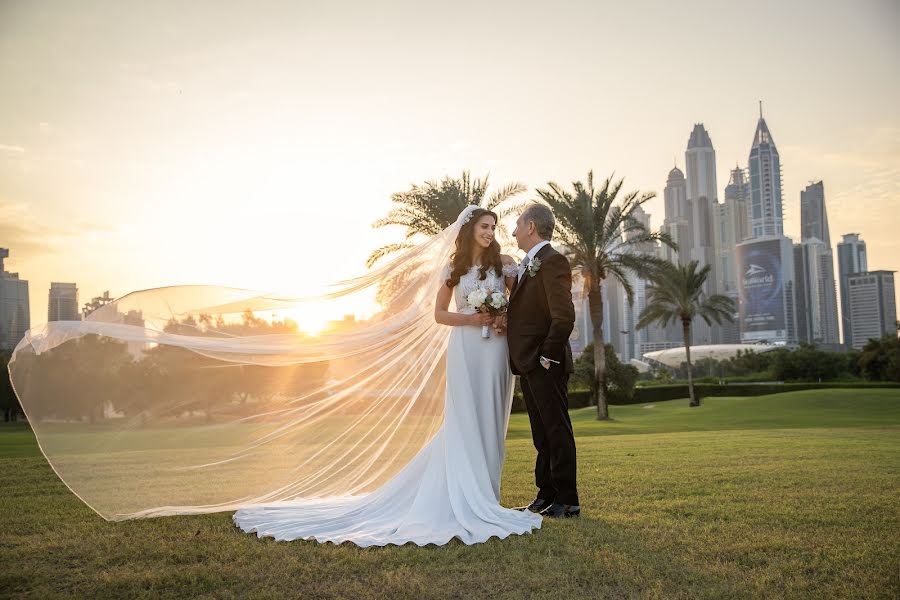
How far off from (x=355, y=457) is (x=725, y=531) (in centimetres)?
389

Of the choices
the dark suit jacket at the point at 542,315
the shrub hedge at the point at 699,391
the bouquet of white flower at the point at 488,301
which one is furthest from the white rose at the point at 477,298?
the shrub hedge at the point at 699,391

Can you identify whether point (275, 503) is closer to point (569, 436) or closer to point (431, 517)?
point (431, 517)

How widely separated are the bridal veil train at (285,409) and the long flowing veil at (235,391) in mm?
14

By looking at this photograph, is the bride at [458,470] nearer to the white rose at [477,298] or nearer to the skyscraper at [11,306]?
the white rose at [477,298]

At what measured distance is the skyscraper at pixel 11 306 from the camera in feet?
99.2

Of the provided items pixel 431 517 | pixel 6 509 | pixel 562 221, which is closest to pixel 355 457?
pixel 431 517

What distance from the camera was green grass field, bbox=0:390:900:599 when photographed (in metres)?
4.31

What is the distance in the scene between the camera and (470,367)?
707cm

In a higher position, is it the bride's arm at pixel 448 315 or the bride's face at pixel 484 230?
the bride's face at pixel 484 230

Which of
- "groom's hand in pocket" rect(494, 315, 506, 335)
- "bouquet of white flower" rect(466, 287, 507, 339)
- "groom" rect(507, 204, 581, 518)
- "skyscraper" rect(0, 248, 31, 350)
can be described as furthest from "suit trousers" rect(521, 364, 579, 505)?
"skyscraper" rect(0, 248, 31, 350)

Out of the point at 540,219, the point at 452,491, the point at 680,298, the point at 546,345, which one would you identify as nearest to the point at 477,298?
the point at 546,345

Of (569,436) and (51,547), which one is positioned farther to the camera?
(569,436)

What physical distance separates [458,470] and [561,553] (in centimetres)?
173

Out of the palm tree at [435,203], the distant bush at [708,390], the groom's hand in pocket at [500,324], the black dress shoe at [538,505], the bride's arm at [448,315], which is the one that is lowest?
the distant bush at [708,390]
